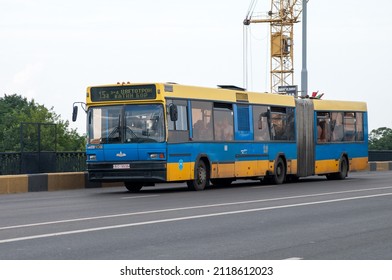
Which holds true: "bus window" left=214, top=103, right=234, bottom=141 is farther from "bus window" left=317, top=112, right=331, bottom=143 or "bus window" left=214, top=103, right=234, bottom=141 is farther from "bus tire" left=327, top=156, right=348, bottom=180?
"bus tire" left=327, top=156, right=348, bottom=180

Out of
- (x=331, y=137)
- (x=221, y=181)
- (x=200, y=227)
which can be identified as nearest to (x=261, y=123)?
(x=221, y=181)

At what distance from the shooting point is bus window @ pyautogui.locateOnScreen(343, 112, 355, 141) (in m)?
35.4

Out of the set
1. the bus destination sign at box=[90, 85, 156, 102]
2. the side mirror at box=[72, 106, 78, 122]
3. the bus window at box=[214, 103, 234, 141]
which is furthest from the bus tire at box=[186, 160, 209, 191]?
the side mirror at box=[72, 106, 78, 122]

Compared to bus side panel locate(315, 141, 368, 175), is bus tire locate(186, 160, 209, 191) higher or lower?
lower

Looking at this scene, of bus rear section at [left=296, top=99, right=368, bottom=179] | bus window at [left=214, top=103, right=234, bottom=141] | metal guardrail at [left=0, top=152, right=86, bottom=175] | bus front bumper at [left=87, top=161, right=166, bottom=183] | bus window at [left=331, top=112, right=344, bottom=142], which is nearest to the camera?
bus front bumper at [left=87, top=161, right=166, bottom=183]

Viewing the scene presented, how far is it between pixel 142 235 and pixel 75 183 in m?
16.6

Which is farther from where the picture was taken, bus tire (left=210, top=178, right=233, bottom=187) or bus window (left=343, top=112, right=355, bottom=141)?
bus window (left=343, top=112, right=355, bottom=141)

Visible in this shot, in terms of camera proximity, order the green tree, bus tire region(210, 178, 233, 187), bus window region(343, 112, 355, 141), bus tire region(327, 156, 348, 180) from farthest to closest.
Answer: the green tree, bus window region(343, 112, 355, 141), bus tire region(327, 156, 348, 180), bus tire region(210, 178, 233, 187)

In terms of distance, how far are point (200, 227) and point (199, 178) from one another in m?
12.0

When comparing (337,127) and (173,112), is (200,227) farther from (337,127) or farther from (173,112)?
(337,127)

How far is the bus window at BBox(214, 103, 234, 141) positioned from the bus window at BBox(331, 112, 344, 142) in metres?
7.61

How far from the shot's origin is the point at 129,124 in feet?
80.6
